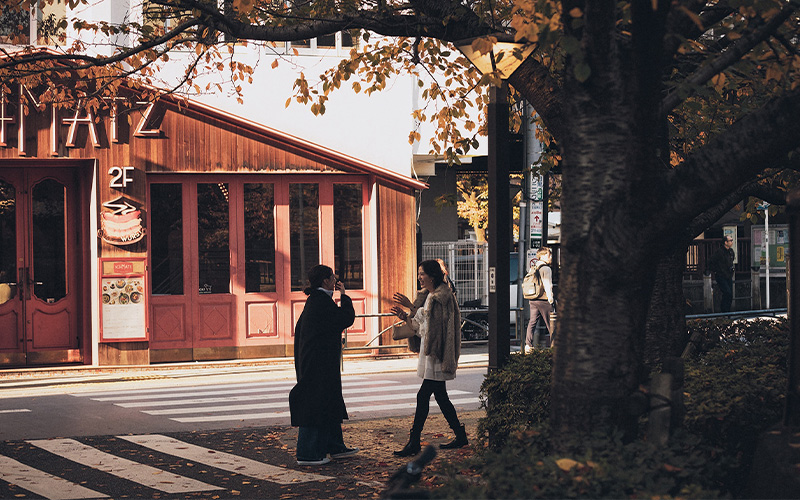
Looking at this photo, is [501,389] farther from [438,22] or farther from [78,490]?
[78,490]

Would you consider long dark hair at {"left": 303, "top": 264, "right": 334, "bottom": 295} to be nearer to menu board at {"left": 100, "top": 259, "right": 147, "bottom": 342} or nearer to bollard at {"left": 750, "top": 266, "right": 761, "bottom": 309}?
menu board at {"left": 100, "top": 259, "right": 147, "bottom": 342}

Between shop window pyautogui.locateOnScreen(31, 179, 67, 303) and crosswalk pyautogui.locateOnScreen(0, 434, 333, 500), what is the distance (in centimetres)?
789

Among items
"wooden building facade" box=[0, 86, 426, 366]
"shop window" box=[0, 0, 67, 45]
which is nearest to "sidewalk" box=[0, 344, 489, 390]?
"wooden building facade" box=[0, 86, 426, 366]

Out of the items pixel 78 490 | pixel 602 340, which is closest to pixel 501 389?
pixel 602 340

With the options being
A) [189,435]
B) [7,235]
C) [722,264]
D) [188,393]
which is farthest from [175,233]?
[722,264]

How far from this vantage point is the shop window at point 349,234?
19.4 meters

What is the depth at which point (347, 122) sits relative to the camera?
2005 centimetres

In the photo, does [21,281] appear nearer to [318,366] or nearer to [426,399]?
[318,366]

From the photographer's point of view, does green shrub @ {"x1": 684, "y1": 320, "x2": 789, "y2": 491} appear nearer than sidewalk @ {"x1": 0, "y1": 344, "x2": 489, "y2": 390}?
Yes

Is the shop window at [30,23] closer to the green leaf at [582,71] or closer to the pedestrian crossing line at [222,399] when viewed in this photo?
the pedestrian crossing line at [222,399]

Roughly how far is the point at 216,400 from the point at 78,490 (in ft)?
18.9

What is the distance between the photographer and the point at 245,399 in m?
14.1

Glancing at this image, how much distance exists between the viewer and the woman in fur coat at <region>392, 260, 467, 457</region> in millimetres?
9547

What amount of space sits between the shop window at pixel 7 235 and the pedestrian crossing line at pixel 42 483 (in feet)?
29.6
